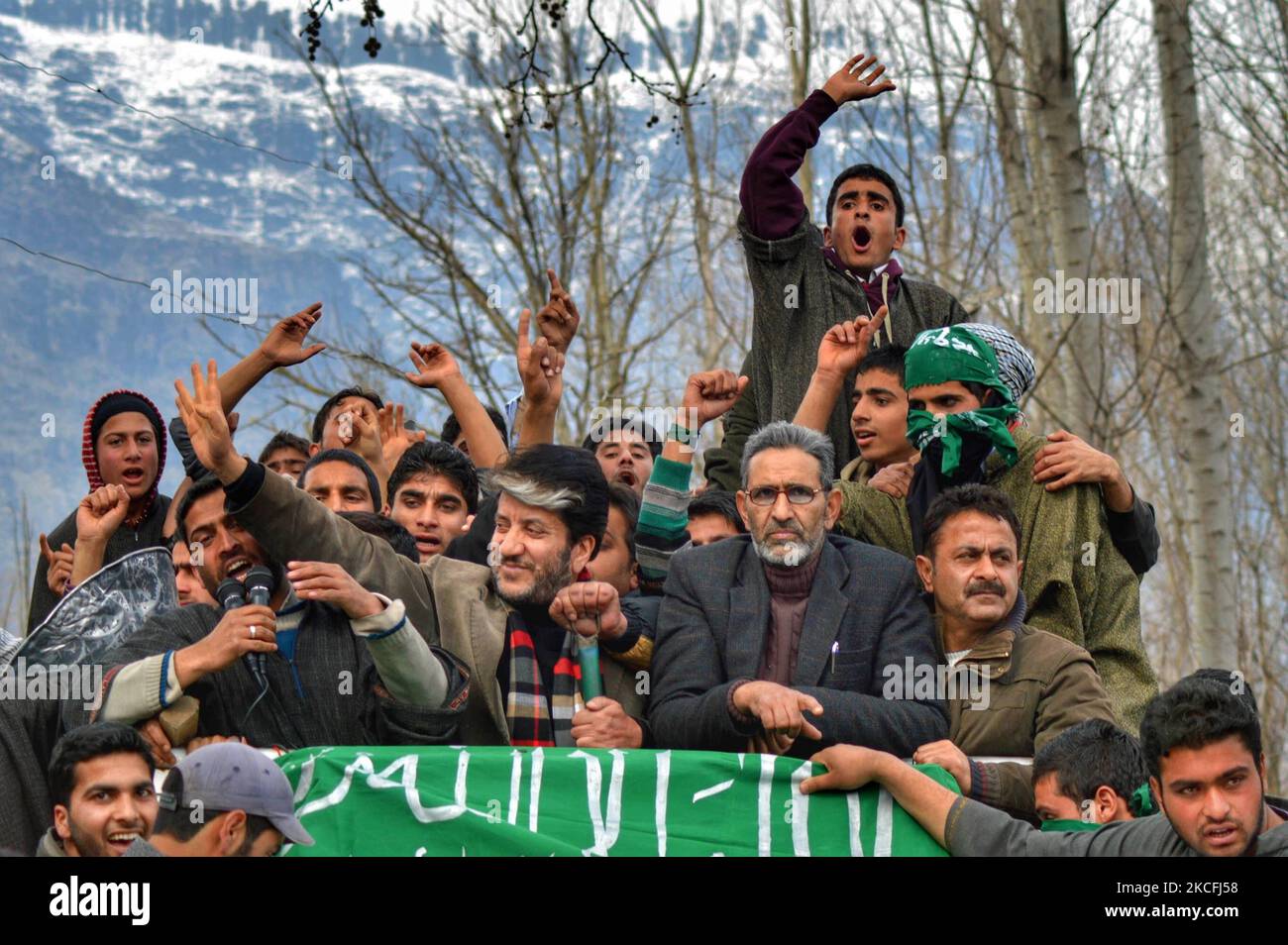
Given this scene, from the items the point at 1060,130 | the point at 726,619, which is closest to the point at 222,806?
the point at 726,619

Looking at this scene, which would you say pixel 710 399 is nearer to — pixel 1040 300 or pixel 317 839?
pixel 317 839

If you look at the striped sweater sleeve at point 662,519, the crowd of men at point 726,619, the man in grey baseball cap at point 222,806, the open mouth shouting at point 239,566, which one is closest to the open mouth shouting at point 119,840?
the crowd of men at point 726,619

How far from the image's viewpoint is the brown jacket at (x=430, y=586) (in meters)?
5.45

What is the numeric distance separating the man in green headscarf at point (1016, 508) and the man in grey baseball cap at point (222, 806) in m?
2.46

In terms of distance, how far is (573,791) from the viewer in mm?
4801

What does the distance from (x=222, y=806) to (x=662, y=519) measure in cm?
231

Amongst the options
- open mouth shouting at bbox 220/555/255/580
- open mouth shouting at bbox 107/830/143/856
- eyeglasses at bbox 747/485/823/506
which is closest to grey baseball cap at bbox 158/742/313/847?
open mouth shouting at bbox 107/830/143/856

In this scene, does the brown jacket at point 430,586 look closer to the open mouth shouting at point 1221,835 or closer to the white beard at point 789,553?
the white beard at point 789,553

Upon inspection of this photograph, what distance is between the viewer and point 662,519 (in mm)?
6254

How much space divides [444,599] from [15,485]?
48.7 metres

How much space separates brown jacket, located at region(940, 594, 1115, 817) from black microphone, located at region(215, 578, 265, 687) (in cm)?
207

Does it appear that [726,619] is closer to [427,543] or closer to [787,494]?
[787,494]

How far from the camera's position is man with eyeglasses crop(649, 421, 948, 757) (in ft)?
16.6

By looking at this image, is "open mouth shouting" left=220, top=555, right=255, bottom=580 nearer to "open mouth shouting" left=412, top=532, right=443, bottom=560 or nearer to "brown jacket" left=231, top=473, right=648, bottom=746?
"brown jacket" left=231, top=473, right=648, bottom=746
